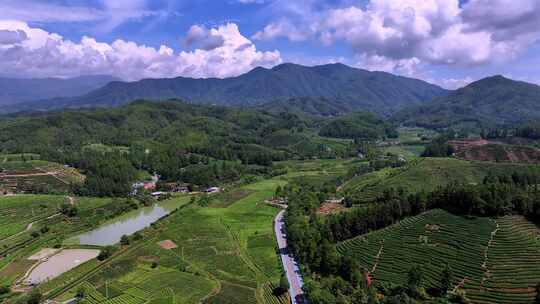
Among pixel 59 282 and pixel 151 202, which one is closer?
pixel 59 282

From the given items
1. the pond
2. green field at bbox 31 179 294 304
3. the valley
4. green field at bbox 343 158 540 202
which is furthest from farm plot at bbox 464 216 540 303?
the pond

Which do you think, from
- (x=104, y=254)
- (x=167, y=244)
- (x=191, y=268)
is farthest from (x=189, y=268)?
(x=104, y=254)

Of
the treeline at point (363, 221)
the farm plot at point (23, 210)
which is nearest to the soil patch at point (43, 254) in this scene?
the farm plot at point (23, 210)

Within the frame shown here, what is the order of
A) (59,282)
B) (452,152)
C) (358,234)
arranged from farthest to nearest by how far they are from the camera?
1. (452,152)
2. (358,234)
3. (59,282)

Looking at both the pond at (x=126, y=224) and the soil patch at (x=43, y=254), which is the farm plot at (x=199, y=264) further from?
the soil patch at (x=43, y=254)

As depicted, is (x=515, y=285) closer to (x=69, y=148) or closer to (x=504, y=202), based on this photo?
(x=504, y=202)

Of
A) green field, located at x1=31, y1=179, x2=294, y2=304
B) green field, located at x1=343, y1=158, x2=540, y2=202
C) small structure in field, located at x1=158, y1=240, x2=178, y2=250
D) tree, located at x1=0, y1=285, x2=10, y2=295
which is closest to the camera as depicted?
green field, located at x1=31, y1=179, x2=294, y2=304

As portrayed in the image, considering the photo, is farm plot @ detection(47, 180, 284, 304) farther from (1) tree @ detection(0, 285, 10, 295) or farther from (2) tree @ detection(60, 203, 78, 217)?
(2) tree @ detection(60, 203, 78, 217)

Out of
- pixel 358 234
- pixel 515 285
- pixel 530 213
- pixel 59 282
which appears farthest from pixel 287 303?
pixel 530 213
